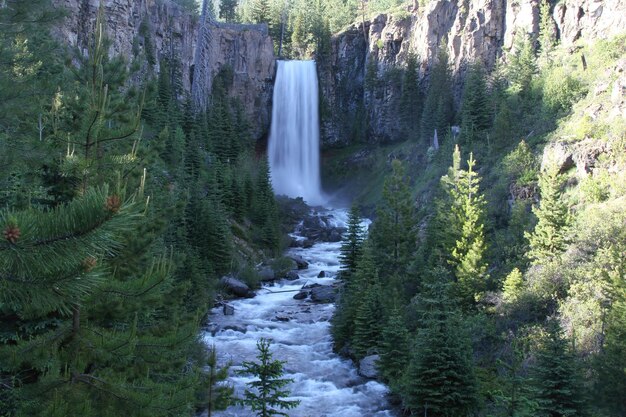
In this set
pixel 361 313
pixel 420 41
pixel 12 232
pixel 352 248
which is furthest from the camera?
pixel 420 41

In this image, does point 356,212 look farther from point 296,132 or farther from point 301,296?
point 296,132

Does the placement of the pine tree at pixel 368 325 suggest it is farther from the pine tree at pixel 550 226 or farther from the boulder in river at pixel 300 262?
the boulder in river at pixel 300 262

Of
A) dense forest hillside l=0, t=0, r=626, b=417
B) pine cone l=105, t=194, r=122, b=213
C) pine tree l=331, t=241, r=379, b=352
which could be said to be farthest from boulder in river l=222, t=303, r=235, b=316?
pine cone l=105, t=194, r=122, b=213

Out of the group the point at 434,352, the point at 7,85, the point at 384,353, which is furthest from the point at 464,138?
the point at 7,85

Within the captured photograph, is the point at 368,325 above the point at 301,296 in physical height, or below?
above

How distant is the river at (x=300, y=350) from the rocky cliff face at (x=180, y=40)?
20651 mm

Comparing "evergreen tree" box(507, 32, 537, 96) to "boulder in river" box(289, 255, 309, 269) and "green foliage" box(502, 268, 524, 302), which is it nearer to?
"boulder in river" box(289, 255, 309, 269)

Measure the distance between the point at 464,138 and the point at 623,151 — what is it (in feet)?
72.3

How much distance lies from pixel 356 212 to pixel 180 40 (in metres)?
40.4

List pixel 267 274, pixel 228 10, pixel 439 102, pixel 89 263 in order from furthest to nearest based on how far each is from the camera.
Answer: pixel 228 10 < pixel 439 102 < pixel 267 274 < pixel 89 263

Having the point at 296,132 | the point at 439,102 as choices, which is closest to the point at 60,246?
the point at 439,102

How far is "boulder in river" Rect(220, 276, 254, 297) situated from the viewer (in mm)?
30625

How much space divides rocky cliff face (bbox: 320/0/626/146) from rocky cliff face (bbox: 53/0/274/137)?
9.57m

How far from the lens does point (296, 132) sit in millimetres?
72188
